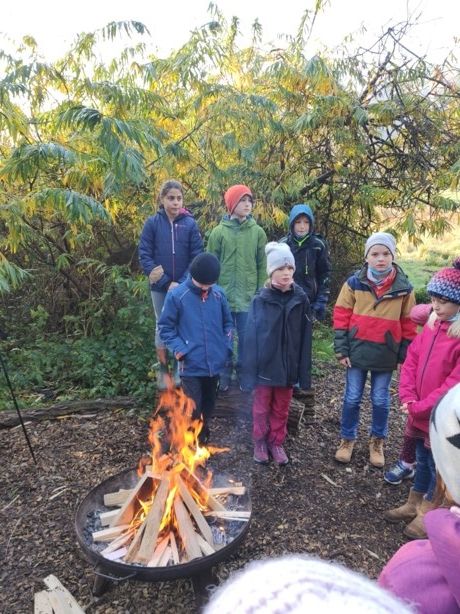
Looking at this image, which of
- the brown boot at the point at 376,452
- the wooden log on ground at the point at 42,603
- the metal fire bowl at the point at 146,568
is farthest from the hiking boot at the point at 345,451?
the wooden log on ground at the point at 42,603

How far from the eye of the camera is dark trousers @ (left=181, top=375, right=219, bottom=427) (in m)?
3.39

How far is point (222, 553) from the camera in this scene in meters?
2.18

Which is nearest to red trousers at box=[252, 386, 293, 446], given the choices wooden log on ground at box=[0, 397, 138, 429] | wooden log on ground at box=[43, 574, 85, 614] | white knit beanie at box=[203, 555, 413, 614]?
wooden log on ground at box=[0, 397, 138, 429]

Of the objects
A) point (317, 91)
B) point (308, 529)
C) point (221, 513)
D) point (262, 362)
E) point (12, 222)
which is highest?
point (317, 91)

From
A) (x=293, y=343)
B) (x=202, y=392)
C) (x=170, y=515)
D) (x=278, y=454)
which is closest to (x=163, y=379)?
(x=202, y=392)

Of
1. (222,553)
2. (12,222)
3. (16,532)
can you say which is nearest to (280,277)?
(222,553)

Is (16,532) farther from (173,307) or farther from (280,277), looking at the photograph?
(280,277)

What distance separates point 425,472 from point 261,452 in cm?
122

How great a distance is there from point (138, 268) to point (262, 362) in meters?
3.39

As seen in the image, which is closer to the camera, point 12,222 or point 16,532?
point 16,532

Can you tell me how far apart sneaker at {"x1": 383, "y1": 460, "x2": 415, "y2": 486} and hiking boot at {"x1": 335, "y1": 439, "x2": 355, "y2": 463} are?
0.32m

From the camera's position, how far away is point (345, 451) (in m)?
3.57

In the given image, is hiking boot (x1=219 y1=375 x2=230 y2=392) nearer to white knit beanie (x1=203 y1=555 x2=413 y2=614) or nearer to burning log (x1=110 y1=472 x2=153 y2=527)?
burning log (x1=110 y1=472 x2=153 y2=527)

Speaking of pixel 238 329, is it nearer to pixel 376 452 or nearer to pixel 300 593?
pixel 376 452
